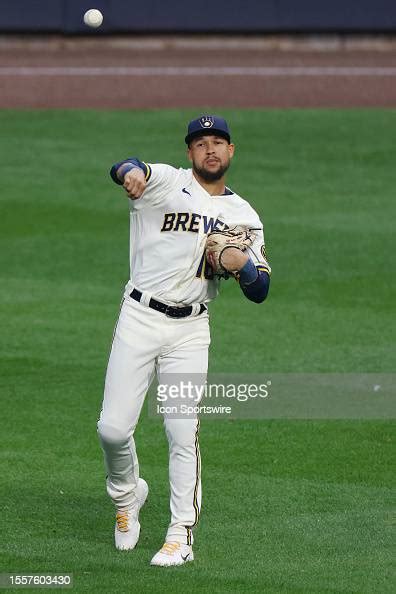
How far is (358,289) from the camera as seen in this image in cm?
1395

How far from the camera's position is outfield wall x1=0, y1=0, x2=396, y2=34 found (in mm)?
23906

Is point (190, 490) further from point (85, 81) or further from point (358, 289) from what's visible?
point (85, 81)

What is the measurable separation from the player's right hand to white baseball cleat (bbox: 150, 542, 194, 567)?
1804mm

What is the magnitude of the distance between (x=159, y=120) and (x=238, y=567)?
14.4m

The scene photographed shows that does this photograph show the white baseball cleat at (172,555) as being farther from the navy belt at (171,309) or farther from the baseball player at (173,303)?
the navy belt at (171,309)

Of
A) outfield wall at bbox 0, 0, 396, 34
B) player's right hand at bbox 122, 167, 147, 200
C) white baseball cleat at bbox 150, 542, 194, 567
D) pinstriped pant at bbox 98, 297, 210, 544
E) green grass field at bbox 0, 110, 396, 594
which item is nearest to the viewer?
player's right hand at bbox 122, 167, 147, 200

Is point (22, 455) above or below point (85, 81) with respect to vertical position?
below

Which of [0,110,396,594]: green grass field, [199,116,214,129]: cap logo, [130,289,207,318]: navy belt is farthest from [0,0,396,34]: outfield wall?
[130,289,207,318]: navy belt

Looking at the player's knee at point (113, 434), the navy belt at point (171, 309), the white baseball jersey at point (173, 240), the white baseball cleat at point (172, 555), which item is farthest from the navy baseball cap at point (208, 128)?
the white baseball cleat at point (172, 555)

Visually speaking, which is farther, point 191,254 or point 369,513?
point 369,513

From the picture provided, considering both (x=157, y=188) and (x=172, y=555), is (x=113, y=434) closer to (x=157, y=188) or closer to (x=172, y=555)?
(x=172, y=555)

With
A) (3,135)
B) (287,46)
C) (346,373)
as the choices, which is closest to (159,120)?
(3,135)

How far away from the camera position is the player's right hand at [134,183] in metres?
7.05

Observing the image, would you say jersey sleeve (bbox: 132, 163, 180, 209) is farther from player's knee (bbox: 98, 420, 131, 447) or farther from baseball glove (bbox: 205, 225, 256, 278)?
player's knee (bbox: 98, 420, 131, 447)
